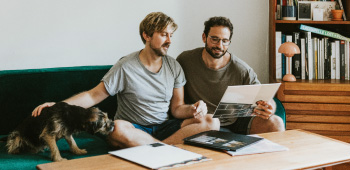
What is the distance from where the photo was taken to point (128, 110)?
7.99 feet

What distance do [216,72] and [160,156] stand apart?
1.06 metres

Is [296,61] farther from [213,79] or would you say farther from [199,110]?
[199,110]

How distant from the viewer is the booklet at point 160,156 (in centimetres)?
159

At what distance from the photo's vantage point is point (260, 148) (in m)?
1.83

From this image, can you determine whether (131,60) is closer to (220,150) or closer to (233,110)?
(233,110)

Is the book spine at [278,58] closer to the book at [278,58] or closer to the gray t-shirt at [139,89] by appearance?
the book at [278,58]

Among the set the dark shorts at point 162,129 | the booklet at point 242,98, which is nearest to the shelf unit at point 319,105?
the booklet at point 242,98

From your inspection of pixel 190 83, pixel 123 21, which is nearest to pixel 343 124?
pixel 190 83

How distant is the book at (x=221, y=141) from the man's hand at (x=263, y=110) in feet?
1.14

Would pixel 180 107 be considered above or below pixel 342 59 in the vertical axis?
below

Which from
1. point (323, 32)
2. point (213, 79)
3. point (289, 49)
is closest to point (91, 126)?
point (213, 79)

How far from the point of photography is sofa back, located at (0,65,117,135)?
7.89 feet

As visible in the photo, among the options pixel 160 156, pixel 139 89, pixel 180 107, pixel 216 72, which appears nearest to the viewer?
pixel 160 156

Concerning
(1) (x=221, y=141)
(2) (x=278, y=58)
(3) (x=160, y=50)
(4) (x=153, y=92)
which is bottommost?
(1) (x=221, y=141)
